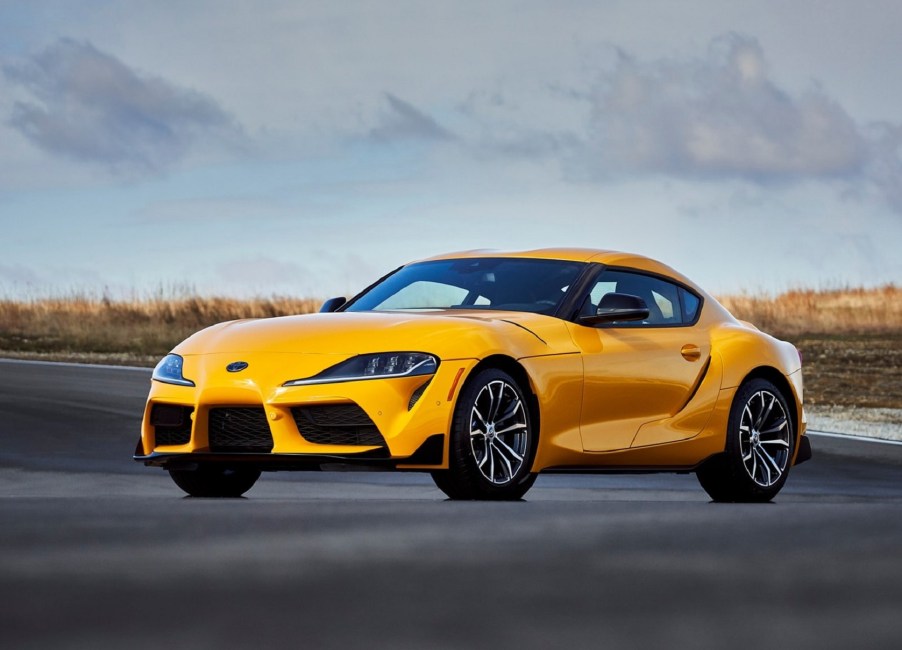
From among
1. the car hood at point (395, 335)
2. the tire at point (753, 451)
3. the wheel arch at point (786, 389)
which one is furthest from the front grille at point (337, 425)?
the wheel arch at point (786, 389)

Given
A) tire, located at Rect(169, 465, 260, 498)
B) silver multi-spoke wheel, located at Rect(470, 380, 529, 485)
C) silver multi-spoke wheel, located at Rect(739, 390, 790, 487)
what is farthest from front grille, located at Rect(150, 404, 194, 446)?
silver multi-spoke wheel, located at Rect(739, 390, 790, 487)

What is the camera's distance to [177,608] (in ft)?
12.6

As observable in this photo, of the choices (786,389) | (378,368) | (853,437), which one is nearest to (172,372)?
(378,368)

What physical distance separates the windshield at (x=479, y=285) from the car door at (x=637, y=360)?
0.89 ft

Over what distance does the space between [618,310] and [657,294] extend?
1110 millimetres

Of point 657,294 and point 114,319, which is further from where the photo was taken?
point 114,319

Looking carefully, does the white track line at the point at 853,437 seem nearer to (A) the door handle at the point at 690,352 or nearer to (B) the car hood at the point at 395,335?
(A) the door handle at the point at 690,352

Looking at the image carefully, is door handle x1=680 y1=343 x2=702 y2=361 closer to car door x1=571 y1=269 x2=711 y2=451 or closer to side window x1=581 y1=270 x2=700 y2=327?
car door x1=571 y1=269 x2=711 y2=451

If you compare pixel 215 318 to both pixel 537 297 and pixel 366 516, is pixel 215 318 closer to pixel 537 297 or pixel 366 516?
pixel 537 297

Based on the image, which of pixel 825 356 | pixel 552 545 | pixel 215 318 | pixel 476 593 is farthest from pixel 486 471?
pixel 215 318

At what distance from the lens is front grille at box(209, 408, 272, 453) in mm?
8242

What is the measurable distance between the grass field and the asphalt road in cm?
2328

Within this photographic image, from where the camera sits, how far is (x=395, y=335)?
8266mm

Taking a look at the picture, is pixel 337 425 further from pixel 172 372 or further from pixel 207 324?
pixel 207 324
